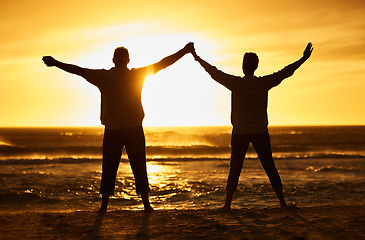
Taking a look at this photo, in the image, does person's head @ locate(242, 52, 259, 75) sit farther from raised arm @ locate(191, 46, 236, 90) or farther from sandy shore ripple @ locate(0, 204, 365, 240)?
sandy shore ripple @ locate(0, 204, 365, 240)

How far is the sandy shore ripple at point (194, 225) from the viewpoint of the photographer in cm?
388

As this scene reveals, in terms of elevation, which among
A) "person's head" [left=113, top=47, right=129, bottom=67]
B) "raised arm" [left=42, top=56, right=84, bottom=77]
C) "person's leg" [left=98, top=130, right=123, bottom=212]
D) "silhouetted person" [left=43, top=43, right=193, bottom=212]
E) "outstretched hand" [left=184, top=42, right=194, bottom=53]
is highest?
"outstretched hand" [left=184, top=42, right=194, bottom=53]

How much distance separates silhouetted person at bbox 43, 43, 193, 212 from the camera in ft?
16.0

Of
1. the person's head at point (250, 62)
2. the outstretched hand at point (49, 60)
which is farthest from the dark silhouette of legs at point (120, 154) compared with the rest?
the person's head at point (250, 62)

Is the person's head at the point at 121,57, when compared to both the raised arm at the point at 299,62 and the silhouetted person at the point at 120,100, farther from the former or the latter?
the raised arm at the point at 299,62

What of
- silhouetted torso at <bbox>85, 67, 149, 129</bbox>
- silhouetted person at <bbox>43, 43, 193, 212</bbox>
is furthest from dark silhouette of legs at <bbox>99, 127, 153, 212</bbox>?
silhouetted torso at <bbox>85, 67, 149, 129</bbox>

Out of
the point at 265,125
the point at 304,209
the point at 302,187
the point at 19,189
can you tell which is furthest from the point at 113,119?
the point at 302,187

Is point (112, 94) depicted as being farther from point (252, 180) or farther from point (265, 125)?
point (252, 180)

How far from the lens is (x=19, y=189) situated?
957 cm

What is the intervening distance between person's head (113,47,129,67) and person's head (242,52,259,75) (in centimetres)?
156

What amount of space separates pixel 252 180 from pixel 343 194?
2935 mm

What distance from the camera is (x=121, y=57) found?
4957 millimetres

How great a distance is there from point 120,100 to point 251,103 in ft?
5.61

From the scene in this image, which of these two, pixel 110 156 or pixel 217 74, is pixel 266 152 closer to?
pixel 217 74
